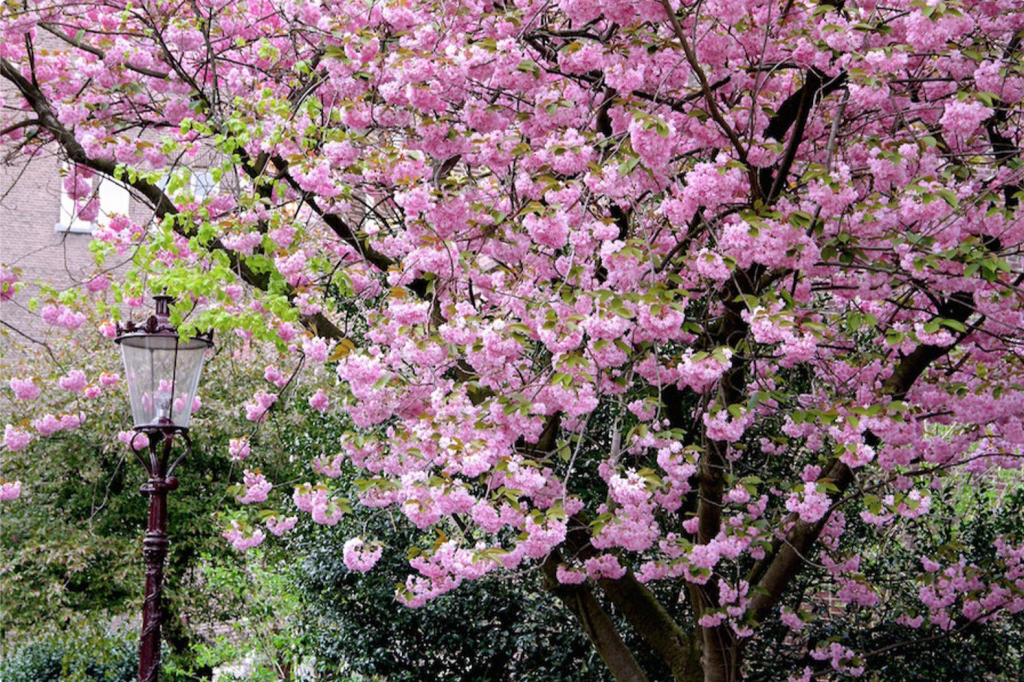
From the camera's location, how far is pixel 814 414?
4105 mm

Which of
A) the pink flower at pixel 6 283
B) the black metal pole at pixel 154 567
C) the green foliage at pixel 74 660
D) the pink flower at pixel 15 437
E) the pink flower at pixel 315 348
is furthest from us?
the green foliage at pixel 74 660

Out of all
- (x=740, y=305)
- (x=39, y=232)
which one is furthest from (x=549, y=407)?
(x=39, y=232)

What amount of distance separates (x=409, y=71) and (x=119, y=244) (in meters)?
3.22

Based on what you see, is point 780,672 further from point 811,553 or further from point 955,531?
point 955,531

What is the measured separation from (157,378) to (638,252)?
8.01 ft

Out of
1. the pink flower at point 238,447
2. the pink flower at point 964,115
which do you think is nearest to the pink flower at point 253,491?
the pink flower at point 238,447

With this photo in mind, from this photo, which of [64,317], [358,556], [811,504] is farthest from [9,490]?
[811,504]

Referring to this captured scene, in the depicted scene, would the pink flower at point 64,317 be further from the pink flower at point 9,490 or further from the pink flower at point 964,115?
the pink flower at point 964,115

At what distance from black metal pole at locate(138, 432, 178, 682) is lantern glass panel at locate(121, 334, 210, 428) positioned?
0.16 meters

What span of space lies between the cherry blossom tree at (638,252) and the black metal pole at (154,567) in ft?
2.39

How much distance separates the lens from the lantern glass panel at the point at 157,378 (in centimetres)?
494

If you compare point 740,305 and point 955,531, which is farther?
point 955,531

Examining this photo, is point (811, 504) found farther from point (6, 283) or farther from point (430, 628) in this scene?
point (6, 283)

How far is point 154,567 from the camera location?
476 centimetres
